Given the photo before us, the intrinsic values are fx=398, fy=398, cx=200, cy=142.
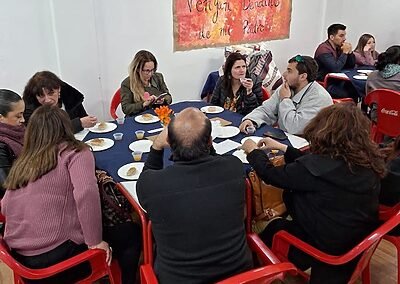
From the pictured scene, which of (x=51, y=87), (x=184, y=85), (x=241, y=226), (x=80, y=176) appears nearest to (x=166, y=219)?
(x=241, y=226)

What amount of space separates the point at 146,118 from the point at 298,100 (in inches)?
42.4

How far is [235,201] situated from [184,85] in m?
3.33

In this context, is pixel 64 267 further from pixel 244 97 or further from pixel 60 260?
pixel 244 97

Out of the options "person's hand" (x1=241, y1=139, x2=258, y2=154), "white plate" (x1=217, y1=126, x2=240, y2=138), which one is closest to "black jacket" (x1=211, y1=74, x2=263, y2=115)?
"white plate" (x1=217, y1=126, x2=240, y2=138)

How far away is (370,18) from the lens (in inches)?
219

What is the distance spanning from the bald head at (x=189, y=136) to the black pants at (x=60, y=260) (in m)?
0.68

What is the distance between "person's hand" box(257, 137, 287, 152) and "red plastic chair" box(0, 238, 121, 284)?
1.01 meters

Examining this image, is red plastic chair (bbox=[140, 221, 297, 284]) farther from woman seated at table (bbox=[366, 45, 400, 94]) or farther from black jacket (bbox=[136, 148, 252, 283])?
woman seated at table (bbox=[366, 45, 400, 94])

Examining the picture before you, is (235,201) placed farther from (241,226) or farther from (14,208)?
(14,208)

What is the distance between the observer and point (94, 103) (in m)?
4.07

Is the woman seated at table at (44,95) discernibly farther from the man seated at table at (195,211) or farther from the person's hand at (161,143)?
the man seated at table at (195,211)

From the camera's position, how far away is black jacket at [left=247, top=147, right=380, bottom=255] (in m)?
1.64

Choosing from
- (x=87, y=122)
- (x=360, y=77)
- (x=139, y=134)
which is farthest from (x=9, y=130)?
(x=360, y=77)

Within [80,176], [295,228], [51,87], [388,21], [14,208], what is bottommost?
[295,228]
